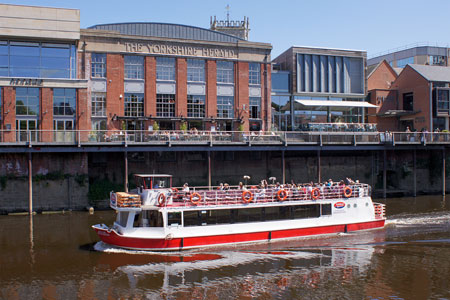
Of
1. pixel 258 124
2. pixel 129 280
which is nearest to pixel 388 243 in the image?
pixel 129 280

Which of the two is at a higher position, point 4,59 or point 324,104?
point 4,59

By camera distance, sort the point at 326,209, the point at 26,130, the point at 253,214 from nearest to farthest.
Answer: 1. the point at 253,214
2. the point at 326,209
3. the point at 26,130

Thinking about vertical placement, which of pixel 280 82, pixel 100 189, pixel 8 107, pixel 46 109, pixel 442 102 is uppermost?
pixel 280 82

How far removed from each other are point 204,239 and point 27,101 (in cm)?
2223

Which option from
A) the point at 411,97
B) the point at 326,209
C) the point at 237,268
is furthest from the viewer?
the point at 411,97

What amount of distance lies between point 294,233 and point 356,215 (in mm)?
4745

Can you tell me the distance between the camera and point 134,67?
4228 cm

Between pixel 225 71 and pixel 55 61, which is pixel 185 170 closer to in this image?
pixel 225 71

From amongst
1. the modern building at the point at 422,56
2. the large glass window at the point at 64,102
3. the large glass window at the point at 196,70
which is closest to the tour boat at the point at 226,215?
the large glass window at the point at 64,102

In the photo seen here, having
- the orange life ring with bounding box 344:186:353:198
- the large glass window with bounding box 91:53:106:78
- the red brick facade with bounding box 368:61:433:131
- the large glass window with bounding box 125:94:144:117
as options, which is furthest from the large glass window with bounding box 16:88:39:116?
the red brick facade with bounding box 368:61:433:131

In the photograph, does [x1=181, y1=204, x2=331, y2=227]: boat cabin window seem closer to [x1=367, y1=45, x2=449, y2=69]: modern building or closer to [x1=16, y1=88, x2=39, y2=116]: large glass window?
[x1=16, y1=88, x2=39, y2=116]: large glass window

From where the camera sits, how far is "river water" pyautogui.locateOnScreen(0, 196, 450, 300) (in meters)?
17.4

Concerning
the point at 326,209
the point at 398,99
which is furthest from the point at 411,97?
the point at 326,209

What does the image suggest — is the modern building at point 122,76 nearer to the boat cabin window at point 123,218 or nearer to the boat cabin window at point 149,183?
the boat cabin window at point 149,183
